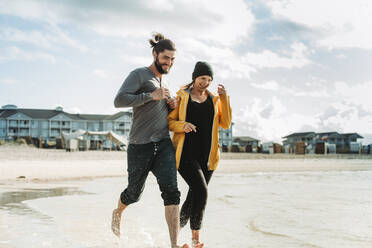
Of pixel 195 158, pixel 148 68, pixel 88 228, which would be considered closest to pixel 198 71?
pixel 148 68

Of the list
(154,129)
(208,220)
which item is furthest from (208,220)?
(154,129)

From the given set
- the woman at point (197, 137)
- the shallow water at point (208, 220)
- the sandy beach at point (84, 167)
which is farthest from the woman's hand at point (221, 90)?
the sandy beach at point (84, 167)

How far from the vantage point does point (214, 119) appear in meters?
3.64

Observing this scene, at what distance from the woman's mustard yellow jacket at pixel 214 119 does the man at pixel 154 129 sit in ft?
0.24

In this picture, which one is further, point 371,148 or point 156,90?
point 371,148

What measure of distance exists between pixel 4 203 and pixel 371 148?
65.8 meters

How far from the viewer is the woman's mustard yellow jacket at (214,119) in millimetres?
3562

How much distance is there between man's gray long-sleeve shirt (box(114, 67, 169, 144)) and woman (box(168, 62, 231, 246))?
12 cm

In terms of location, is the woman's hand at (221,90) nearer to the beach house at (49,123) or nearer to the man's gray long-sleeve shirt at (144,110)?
the man's gray long-sleeve shirt at (144,110)

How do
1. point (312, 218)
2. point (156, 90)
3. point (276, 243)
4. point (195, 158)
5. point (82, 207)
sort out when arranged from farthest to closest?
point (82, 207) → point (312, 218) → point (276, 243) → point (195, 158) → point (156, 90)

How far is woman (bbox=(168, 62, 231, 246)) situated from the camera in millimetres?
3580

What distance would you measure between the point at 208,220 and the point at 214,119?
2.31 meters

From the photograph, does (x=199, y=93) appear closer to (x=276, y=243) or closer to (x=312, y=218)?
(x=276, y=243)

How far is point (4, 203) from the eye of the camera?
256 inches
